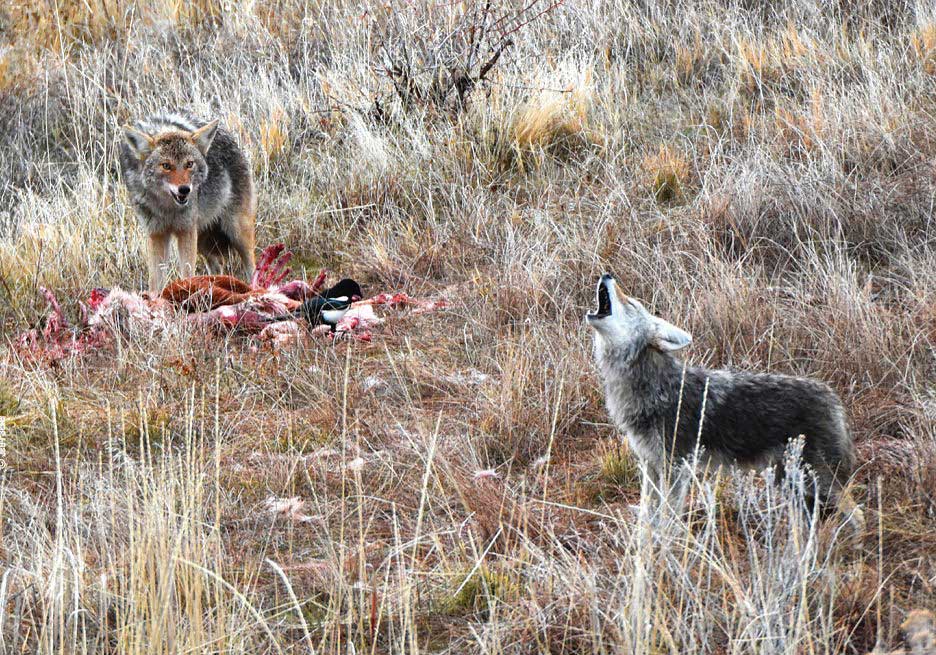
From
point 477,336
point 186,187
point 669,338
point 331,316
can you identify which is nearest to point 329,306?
point 331,316

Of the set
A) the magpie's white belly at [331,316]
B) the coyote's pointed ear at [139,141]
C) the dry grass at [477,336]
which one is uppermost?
the coyote's pointed ear at [139,141]

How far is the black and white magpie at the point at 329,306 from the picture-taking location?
6.16m

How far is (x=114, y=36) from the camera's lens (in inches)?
443

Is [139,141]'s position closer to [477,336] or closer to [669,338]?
[477,336]

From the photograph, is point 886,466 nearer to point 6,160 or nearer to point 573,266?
point 573,266

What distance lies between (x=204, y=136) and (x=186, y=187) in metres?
0.55

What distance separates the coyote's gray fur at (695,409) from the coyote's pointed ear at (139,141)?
4069 millimetres

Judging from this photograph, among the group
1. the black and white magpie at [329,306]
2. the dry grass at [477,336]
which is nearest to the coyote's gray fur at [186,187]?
the dry grass at [477,336]

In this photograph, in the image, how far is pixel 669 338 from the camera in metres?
3.78

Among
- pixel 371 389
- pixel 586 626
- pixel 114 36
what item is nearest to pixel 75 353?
pixel 371 389

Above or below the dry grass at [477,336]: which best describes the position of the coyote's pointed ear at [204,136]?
above

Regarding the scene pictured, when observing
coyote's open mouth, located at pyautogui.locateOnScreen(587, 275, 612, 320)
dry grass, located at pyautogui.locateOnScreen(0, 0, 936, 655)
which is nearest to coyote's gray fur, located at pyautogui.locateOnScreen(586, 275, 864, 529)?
coyote's open mouth, located at pyautogui.locateOnScreen(587, 275, 612, 320)

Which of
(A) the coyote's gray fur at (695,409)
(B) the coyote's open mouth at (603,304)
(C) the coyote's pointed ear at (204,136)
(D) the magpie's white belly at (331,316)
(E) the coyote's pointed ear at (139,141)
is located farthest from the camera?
(C) the coyote's pointed ear at (204,136)

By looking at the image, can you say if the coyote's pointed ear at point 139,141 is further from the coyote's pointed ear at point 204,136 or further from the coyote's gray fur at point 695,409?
the coyote's gray fur at point 695,409
